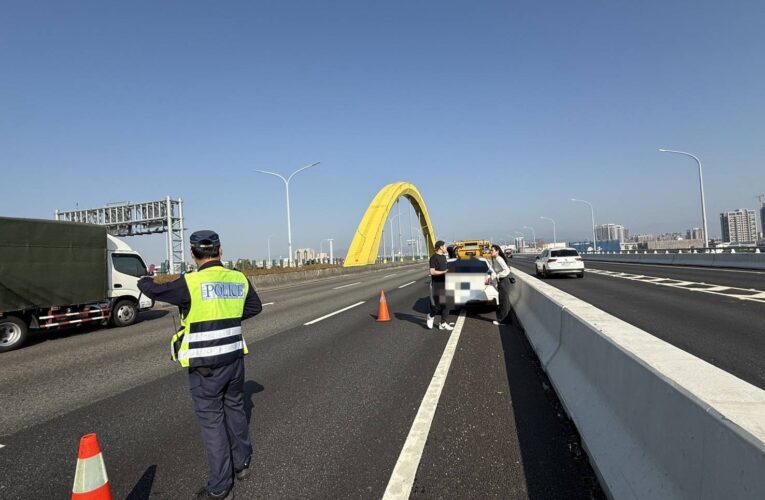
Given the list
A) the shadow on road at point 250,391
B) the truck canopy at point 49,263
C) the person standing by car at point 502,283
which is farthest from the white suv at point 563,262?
the shadow on road at point 250,391

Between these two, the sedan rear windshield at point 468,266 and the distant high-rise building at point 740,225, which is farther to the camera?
the distant high-rise building at point 740,225

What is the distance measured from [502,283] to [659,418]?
10263 millimetres

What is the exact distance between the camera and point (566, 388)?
4.75 meters

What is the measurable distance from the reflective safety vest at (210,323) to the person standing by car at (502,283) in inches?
322

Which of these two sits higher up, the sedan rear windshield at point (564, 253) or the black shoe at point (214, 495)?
the sedan rear windshield at point (564, 253)

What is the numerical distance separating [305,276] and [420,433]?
32924 mm

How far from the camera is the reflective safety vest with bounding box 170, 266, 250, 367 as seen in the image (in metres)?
3.36

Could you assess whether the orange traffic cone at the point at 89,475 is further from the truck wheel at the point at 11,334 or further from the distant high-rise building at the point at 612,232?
the distant high-rise building at the point at 612,232

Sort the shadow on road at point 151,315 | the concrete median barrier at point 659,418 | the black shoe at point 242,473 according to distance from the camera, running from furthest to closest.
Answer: the shadow on road at point 151,315 → the black shoe at point 242,473 → the concrete median barrier at point 659,418

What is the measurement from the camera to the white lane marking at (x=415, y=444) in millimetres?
3270

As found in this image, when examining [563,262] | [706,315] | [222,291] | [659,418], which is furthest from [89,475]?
[563,262]

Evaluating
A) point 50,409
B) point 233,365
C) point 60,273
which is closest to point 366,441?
point 233,365

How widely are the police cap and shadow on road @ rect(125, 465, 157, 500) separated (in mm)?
1809

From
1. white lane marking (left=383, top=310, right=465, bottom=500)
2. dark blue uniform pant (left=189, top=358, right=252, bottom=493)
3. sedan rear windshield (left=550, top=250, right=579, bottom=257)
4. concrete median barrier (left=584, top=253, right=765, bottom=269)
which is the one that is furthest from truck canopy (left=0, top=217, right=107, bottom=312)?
concrete median barrier (left=584, top=253, right=765, bottom=269)
